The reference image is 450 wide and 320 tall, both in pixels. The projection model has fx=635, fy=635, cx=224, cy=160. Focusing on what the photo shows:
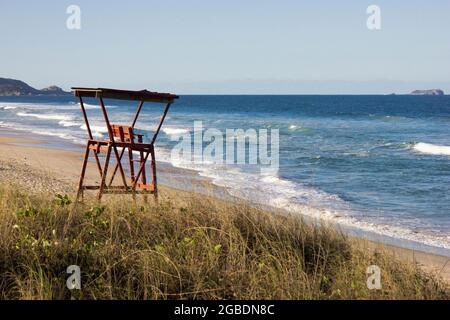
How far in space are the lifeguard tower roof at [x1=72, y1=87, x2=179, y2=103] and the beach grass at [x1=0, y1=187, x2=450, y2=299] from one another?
1.41 metres

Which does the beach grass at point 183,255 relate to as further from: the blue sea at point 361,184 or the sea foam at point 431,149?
the sea foam at point 431,149

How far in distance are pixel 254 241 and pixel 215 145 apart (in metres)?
23.1

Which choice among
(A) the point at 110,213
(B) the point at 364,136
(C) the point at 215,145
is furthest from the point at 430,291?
(B) the point at 364,136

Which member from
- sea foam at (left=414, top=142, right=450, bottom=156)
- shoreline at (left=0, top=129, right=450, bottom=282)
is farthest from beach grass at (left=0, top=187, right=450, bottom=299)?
sea foam at (left=414, top=142, right=450, bottom=156)

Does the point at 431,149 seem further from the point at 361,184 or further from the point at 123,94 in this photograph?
the point at 123,94

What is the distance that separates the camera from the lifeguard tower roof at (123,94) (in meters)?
7.75

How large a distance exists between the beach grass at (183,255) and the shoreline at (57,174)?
2.19 ft

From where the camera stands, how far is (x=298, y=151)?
26516mm

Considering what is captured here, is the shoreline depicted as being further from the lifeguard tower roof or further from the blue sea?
the lifeguard tower roof

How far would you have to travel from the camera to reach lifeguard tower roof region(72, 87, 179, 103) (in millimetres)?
7750

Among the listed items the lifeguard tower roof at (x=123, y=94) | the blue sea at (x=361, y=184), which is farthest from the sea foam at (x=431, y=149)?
the lifeguard tower roof at (x=123, y=94)

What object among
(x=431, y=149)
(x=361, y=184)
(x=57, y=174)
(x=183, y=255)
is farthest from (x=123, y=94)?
(x=431, y=149)

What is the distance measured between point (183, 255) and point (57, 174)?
10968mm
